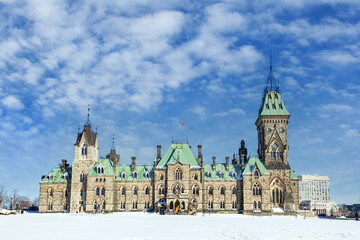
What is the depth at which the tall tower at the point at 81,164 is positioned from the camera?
282 feet

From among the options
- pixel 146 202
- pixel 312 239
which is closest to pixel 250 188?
pixel 146 202

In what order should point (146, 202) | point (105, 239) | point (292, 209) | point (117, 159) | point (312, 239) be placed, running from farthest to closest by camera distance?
point (117, 159)
point (146, 202)
point (292, 209)
point (312, 239)
point (105, 239)

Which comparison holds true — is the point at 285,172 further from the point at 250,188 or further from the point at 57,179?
the point at 57,179

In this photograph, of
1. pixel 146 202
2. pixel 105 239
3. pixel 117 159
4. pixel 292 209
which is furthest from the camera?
pixel 117 159

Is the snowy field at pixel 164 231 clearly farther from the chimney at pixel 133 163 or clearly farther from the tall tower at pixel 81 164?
the chimney at pixel 133 163

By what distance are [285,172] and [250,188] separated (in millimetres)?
8944

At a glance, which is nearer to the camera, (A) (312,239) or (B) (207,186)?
(A) (312,239)

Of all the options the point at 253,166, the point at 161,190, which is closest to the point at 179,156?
the point at 161,190

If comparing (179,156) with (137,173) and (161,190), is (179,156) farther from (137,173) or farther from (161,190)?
(137,173)

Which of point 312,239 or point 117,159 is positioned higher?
point 117,159

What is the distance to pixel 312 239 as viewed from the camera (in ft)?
108

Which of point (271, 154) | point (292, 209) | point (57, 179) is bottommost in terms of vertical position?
point (292, 209)

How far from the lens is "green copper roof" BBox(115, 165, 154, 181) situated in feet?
286

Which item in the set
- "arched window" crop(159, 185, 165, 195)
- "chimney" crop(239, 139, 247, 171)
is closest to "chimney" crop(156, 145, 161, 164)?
"arched window" crop(159, 185, 165, 195)
